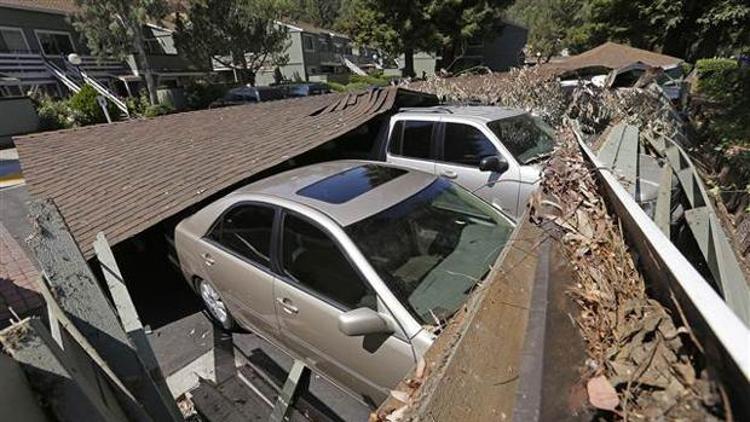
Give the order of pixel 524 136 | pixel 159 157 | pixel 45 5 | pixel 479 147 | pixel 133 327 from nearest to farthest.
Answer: pixel 133 327 < pixel 479 147 < pixel 524 136 < pixel 159 157 < pixel 45 5

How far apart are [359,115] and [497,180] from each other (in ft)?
7.73

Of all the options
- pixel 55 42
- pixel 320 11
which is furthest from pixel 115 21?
pixel 320 11

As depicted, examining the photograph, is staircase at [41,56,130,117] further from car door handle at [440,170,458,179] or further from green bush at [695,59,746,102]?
green bush at [695,59,746,102]

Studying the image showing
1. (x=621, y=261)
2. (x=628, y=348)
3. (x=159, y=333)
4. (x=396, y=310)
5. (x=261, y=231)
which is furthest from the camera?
(x=159, y=333)

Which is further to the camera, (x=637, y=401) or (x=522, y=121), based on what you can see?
(x=522, y=121)

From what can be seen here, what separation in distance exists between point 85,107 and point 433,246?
2336 centimetres

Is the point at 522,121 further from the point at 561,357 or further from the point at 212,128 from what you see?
the point at 212,128

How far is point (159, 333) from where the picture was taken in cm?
396

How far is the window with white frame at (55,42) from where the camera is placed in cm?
2231

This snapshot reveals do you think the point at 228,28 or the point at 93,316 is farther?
the point at 228,28

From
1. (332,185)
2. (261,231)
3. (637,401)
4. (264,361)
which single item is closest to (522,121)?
(332,185)

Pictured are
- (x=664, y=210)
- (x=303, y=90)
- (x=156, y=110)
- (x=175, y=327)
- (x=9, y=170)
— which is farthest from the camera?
(x=156, y=110)

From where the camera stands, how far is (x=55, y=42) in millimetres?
23203

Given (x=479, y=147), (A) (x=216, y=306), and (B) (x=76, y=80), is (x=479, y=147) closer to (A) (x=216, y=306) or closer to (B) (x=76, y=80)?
(A) (x=216, y=306)
